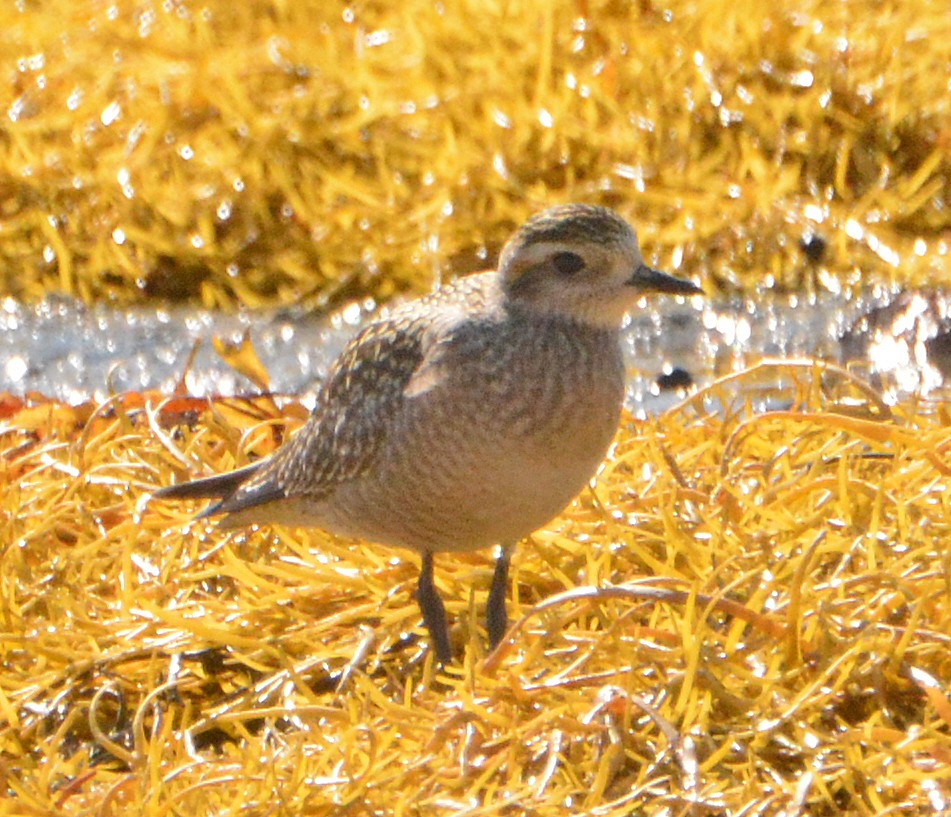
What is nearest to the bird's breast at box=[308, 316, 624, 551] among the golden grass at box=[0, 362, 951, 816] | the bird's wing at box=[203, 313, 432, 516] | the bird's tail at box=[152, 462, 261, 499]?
the bird's wing at box=[203, 313, 432, 516]

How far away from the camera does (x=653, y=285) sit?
4.42m

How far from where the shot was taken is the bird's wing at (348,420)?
4531mm

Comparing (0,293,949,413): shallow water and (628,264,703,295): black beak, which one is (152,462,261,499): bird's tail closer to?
(628,264,703,295): black beak

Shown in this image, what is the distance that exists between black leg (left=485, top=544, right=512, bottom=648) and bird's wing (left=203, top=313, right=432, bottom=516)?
1.34 ft

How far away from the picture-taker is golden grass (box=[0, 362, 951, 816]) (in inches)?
152

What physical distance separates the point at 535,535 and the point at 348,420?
0.62 m


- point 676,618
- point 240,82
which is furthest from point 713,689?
point 240,82

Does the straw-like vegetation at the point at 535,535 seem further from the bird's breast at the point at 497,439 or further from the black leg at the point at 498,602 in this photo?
the bird's breast at the point at 497,439

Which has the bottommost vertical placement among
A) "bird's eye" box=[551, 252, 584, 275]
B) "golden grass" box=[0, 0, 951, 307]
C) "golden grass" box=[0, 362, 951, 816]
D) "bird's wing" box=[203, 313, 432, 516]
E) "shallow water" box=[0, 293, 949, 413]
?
"golden grass" box=[0, 362, 951, 816]

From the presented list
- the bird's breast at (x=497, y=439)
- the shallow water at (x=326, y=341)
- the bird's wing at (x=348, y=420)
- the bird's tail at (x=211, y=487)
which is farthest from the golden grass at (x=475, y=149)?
the bird's breast at (x=497, y=439)

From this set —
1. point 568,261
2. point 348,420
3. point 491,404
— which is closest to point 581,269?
point 568,261

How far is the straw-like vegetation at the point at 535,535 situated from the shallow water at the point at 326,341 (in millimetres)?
203

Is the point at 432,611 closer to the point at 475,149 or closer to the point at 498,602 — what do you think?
the point at 498,602

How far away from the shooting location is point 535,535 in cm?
494
